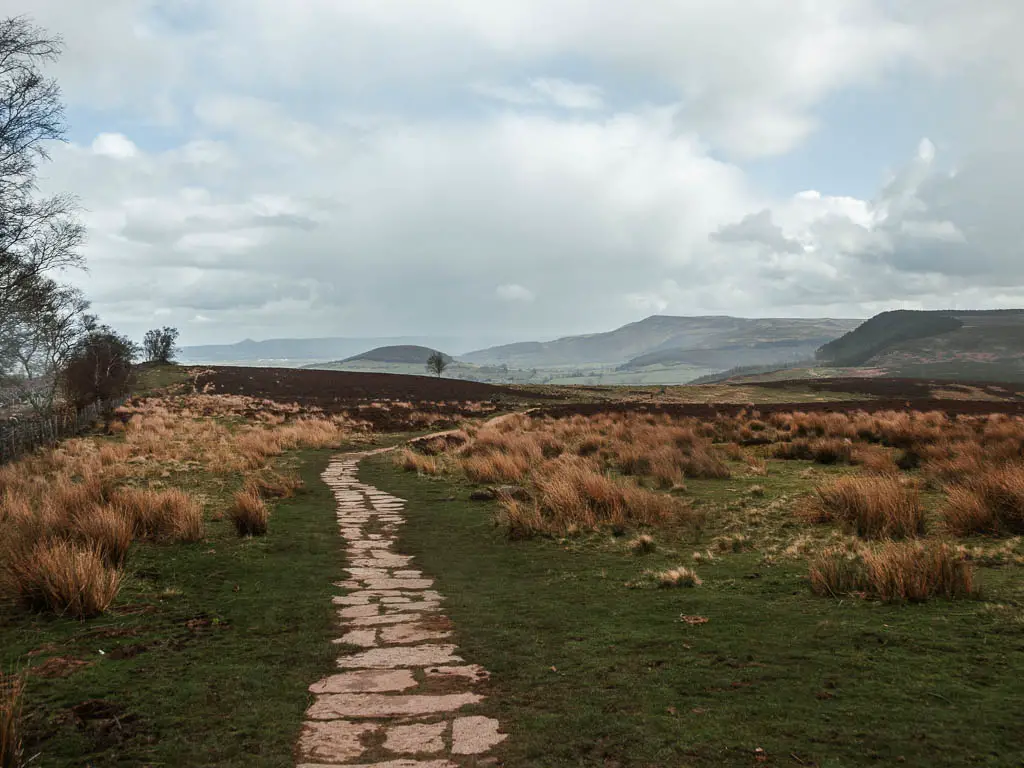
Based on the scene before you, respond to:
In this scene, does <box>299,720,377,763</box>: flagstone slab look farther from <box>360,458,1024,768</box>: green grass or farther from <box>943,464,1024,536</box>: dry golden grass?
<box>943,464,1024,536</box>: dry golden grass

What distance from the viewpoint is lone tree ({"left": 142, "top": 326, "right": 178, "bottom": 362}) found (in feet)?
309

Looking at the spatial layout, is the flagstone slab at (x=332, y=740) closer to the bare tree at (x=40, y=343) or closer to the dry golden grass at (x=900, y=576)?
the dry golden grass at (x=900, y=576)

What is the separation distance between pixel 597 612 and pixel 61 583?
5244 mm

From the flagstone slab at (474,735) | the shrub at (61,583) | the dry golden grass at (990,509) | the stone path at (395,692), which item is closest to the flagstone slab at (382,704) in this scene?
the stone path at (395,692)

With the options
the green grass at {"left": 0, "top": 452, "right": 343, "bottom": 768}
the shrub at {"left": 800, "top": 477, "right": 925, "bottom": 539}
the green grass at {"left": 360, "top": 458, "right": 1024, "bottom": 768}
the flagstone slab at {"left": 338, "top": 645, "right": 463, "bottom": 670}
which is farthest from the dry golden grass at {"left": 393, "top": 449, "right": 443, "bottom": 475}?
the flagstone slab at {"left": 338, "top": 645, "right": 463, "bottom": 670}

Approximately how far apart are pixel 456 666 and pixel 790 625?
2.97 meters

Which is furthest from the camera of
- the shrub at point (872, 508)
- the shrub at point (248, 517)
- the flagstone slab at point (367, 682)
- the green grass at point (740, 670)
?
the shrub at point (248, 517)

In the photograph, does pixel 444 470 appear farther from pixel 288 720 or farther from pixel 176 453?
pixel 288 720

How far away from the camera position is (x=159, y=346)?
95125 mm

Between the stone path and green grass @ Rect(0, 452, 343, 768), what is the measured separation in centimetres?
19

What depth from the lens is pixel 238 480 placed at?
1748 centimetres

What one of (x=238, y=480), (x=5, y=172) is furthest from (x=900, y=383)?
(x=5, y=172)

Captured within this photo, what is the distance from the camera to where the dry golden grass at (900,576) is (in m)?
6.00

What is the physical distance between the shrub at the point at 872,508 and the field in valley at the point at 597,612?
0.04m
